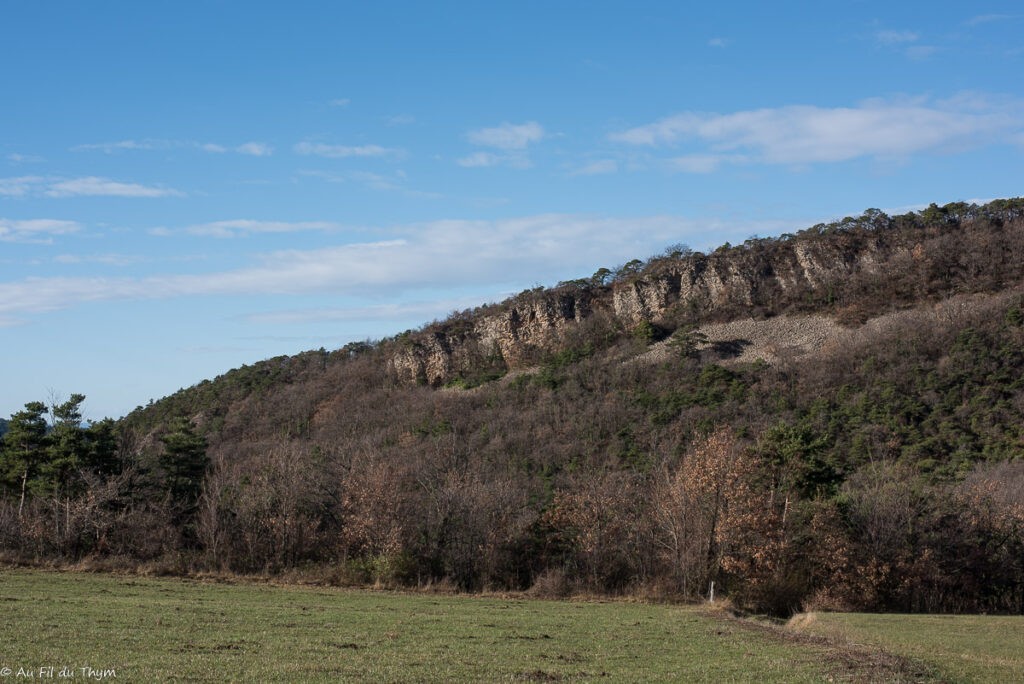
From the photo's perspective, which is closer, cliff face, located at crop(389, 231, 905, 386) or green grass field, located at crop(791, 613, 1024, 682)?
green grass field, located at crop(791, 613, 1024, 682)

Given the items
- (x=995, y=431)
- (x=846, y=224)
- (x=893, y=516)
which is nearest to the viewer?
(x=893, y=516)

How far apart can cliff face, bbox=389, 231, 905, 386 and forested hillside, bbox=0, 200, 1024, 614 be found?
36 cm

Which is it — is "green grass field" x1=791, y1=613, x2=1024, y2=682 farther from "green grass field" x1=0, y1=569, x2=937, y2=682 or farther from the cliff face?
the cliff face

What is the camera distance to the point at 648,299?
10350 cm

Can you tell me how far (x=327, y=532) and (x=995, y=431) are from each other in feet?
153

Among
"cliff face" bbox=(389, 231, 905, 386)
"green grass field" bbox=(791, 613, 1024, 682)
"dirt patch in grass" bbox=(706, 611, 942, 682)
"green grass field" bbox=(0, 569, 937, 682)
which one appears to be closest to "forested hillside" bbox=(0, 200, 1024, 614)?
"cliff face" bbox=(389, 231, 905, 386)

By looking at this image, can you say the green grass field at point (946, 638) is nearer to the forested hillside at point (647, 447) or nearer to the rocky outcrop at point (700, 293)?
the forested hillside at point (647, 447)

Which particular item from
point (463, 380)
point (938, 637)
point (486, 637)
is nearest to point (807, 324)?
point (463, 380)

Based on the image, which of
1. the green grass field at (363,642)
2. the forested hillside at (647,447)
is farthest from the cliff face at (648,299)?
the green grass field at (363,642)

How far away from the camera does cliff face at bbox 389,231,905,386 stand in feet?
316

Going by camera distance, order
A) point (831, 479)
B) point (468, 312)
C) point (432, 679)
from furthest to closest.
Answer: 1. point (468, 312)
2. point (831, 479)
3. point (432, 679)

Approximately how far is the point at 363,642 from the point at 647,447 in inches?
2035

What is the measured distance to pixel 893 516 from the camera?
135 feet

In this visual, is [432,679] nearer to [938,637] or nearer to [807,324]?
[938,637]
